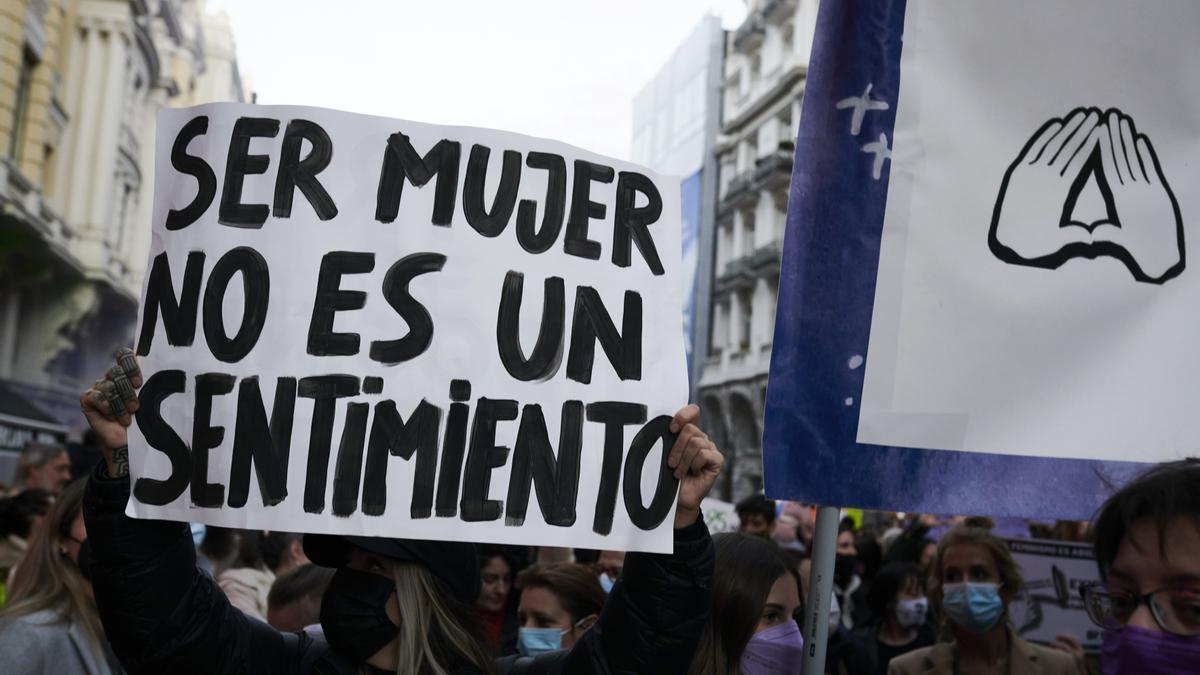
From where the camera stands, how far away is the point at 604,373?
93.0 inches

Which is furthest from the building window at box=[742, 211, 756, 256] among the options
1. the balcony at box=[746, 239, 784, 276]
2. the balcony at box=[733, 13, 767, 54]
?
the balcony at box=[733, 13, 767, 54]

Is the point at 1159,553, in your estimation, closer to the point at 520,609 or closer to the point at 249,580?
the point at 520,609

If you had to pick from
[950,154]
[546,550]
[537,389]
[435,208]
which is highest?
[950,154]

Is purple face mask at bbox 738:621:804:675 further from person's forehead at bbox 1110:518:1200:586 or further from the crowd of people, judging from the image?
person's forehead at bbox 1110:518:1200:586

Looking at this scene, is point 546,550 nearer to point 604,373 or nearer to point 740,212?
point 604,373

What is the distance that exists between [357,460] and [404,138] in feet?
2.15

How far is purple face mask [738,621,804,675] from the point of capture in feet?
10.5

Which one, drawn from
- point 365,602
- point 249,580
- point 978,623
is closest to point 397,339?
point 365,602

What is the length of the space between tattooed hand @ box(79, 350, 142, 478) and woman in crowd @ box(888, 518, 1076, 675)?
2856 millimetres

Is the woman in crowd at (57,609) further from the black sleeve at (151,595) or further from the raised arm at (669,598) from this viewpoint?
the raised arm at (669,598)

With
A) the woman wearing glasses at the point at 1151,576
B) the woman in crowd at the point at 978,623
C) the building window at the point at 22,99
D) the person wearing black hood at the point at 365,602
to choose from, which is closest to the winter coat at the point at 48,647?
the person wearing black hood at the point at 365,602

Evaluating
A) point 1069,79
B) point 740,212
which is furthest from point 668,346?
point 740,212

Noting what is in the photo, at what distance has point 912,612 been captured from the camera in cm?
577

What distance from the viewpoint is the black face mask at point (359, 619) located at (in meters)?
2.30
